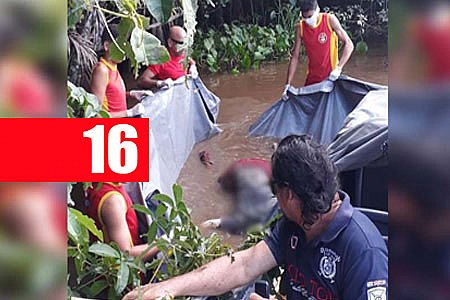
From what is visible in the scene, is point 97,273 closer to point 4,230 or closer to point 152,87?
point 4,230

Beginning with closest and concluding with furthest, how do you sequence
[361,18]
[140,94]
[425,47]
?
[425,47] → [140,94] → [361,18]

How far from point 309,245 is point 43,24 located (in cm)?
139

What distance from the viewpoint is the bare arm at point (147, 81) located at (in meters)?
4.73

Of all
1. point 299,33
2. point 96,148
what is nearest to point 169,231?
point 96,148

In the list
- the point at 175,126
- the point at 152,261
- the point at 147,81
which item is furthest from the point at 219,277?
the point at 147,81

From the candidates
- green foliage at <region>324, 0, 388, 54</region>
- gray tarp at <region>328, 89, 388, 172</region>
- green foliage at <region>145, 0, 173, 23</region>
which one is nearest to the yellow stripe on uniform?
gray tarp at <region>328, 89, 388, 172</region>

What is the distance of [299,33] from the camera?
5.38m

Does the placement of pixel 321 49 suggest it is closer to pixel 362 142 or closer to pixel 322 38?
pixel 322 38

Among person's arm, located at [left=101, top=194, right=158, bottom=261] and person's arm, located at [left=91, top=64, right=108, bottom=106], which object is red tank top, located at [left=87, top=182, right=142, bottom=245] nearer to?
person's arm, located at [left=101, top=194, right=158, bottom=261]

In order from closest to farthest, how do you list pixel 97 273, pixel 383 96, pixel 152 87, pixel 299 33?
pixel 97 273 < pixel 383 96 < pixel 152 87 < pixel 299 33

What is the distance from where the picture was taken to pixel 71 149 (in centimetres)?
48

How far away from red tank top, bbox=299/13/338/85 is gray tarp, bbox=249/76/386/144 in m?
0.45

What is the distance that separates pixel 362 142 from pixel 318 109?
188cm

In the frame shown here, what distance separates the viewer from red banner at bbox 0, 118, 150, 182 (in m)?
0.44
